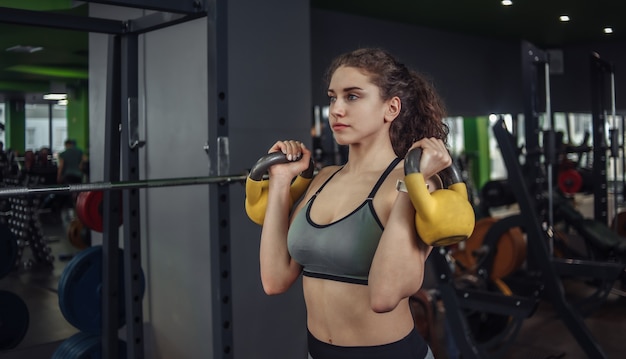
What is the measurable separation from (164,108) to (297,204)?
5.81ft

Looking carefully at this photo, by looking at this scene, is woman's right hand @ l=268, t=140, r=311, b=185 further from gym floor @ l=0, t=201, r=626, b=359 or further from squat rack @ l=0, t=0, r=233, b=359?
gym floor @ l=0, t=201, r=626, b=359

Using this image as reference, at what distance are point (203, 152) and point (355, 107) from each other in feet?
5.35

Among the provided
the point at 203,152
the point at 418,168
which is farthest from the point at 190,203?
the point at 418,168

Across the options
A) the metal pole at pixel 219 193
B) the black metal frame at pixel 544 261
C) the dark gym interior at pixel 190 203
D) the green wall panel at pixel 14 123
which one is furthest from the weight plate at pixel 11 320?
the black metal frame at pixel 544 261

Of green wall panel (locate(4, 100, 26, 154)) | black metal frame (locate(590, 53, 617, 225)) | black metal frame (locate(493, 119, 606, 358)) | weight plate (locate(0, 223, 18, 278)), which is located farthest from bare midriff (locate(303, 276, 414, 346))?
black metal frame (locate(590, 53, 617, 225))

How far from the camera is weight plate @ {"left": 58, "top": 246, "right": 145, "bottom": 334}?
7.13ft

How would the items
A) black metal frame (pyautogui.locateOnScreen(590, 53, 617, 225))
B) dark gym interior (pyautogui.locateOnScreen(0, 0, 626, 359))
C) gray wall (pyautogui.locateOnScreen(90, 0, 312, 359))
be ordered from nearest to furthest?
1. dark gym interior (pyautogui.locateOnScreen(0, 0, 626, 359))
2. gray wall (pyautogui.locateOnScreen(90, 0, 312, 359))
3. black metal frame (pyautogui.locateOnScreen(590, 53, 617, 225))

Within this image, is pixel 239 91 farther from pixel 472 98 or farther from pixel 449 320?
pixel 472 98

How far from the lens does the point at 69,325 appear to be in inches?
119

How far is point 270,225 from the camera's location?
46.8 inches

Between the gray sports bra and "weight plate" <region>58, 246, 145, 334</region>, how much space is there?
48.6 inches

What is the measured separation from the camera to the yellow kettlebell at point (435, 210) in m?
0.95

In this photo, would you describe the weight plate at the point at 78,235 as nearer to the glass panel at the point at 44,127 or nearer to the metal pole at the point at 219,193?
the glass panel at the point at 44,127

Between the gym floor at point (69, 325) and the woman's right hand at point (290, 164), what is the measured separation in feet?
5.97
